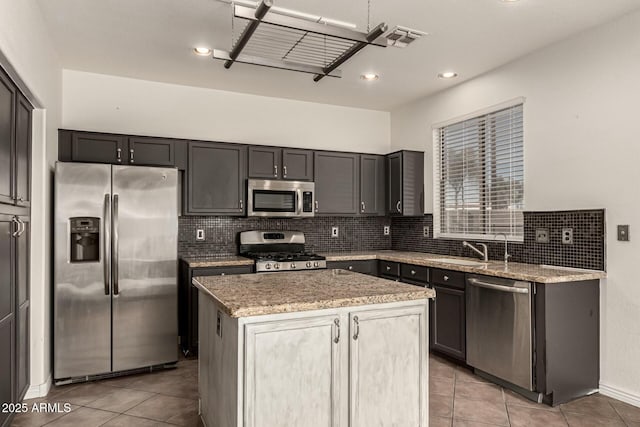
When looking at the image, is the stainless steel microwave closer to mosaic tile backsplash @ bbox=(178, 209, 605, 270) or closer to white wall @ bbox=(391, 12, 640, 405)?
mosaic tile backsplash @ bbox=(178, 209, 605, 270)

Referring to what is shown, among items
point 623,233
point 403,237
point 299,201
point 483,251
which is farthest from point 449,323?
point 299,201

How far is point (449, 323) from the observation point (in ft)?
12.4

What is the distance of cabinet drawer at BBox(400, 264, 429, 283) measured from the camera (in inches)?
160

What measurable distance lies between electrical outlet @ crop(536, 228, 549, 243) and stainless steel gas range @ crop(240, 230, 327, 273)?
2.00 m

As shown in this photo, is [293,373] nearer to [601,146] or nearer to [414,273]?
[414,273]

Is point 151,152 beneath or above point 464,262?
above

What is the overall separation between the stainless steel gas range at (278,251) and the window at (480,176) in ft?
5.03

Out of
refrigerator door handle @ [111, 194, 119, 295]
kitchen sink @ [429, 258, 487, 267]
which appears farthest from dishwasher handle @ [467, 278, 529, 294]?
refrigerator door handle @ [111, 194, 119, 295]

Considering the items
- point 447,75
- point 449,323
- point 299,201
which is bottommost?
point 449,323

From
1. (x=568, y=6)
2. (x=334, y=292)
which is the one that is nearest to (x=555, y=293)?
(x=334, y=292)

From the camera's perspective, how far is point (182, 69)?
13.4ft

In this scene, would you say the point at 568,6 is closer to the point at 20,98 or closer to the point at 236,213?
the point at 236,213

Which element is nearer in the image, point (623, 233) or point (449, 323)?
point (623, 233)

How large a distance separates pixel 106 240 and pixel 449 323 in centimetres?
300
